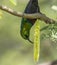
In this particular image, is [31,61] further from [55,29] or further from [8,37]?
[55,29]

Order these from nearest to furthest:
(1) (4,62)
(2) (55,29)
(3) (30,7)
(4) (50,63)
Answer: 1. (3) (30,7)
2. (2) (55,29)
3. (4) (50,63)
4. (1) (4,62)

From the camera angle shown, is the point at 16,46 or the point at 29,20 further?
the point at 16,46

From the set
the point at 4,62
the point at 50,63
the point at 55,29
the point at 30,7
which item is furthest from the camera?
the point at 4,62

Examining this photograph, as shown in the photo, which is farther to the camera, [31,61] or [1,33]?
[1,33]

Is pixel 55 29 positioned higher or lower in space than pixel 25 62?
higher

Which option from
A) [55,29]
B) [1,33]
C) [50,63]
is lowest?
[50,63]

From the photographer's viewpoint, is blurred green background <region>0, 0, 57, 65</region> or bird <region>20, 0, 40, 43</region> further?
blurred green background <region>0, 0, 57, 65</region>

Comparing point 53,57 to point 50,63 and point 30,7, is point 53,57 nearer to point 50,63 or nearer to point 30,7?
point 50,63

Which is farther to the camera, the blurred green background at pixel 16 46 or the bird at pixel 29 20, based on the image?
the blurred green background at pixel 16 46

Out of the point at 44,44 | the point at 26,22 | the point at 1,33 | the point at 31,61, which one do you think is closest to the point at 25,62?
the point at 31,61

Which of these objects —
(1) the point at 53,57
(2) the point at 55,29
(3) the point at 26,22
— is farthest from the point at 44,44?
(3) the point at 26,22
